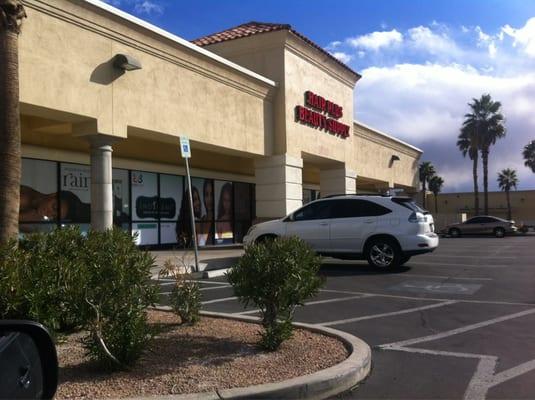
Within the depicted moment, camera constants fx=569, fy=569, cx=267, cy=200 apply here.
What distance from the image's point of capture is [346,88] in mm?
24828

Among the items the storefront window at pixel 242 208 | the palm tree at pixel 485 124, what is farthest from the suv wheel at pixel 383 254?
the palm tree at pixel 485 124

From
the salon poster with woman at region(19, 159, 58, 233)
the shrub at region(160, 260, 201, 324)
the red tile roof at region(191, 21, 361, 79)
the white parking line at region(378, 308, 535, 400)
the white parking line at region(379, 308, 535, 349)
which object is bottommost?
the white parking line at region(378, 308, 535, 400)

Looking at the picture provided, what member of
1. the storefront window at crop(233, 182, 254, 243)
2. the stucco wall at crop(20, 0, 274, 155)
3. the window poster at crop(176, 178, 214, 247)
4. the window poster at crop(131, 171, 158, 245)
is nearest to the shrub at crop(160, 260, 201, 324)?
the stucco wall at crop(20, 0, 274, 155)

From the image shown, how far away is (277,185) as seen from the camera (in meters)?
20.2

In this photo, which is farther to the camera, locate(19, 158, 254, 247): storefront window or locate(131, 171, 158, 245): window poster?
locate(131, 171, 158, 245): window poster

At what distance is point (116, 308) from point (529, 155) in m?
72.0

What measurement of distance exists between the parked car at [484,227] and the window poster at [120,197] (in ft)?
86.3

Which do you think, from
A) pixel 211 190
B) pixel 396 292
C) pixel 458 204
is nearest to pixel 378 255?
pixel 396 292

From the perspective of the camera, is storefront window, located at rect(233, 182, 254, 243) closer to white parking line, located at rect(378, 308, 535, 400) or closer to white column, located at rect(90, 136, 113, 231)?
white column, located at rect(90, 136, 113, 231)

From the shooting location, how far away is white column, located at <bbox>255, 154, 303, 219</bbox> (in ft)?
65.9

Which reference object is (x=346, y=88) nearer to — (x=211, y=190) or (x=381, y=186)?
(x=211, y=190)

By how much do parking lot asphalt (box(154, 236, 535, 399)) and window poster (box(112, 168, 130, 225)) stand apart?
7.41 meters

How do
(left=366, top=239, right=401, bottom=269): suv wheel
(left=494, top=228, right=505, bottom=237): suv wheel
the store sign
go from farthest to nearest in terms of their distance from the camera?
(left=494, top=228, right=505, bottom=237): suv wheel, the store sign, (left=366, top=239, right=401, bottom=269): suv wheel

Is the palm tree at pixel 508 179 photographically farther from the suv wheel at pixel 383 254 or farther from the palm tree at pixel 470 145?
the suv wheel at pixel 383 254
